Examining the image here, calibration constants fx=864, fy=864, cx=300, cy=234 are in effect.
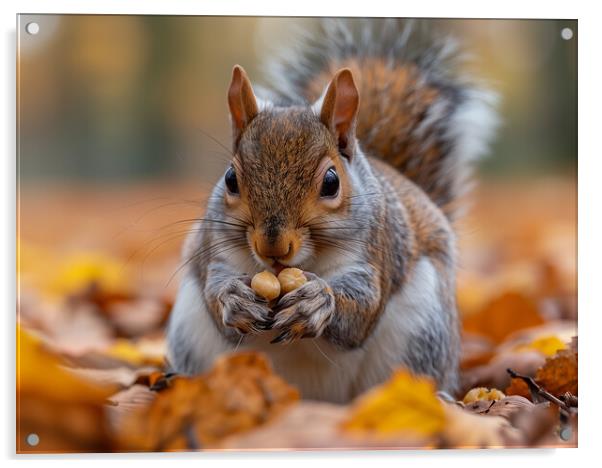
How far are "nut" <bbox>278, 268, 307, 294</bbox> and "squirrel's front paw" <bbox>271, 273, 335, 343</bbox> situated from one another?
11mm

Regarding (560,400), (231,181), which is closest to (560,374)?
(560,400)

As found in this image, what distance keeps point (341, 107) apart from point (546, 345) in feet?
2.32

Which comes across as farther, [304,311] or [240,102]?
[240,102]

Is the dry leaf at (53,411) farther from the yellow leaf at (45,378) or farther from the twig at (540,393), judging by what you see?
the twig at (540,393)

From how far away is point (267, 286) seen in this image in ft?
4.53

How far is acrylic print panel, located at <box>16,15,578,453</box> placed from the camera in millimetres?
1461

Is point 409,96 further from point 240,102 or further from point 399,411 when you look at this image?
point 399,411

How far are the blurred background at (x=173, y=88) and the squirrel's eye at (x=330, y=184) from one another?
0.98 ft

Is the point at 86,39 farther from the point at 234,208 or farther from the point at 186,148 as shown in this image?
the point at 234,208

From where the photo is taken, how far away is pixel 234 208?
4.70 ft

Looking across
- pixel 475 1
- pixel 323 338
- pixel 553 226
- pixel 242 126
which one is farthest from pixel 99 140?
pixel 553 226

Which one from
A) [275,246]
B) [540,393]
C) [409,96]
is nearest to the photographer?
[275,246]

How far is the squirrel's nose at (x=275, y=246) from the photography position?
134cm

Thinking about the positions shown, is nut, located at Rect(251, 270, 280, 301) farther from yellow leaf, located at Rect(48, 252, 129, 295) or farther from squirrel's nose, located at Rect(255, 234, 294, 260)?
yellow leaf, located at Rect(48, 252, 129, 295)
